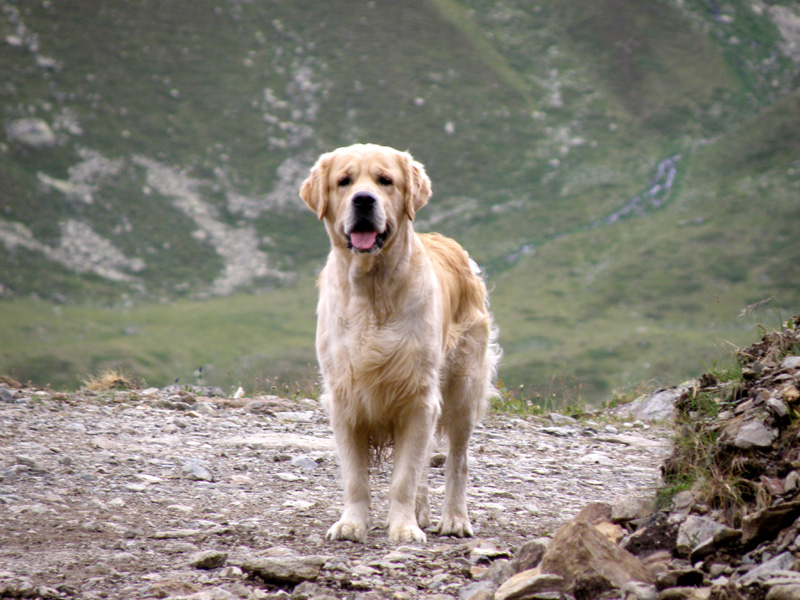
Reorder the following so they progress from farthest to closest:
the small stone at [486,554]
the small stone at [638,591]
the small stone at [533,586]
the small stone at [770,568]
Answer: the small stone at [486,554] → the small stone at [533,586] → the small stone at [638,591] → the small stone at [770,568]

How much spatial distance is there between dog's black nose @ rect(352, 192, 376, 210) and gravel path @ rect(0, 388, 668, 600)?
2.12 metres

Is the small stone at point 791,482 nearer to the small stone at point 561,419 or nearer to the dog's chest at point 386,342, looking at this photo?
the dog's chest at point 386,342

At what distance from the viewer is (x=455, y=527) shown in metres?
5.25

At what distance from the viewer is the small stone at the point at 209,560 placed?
402 centimetres

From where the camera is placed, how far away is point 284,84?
9469 centimetres

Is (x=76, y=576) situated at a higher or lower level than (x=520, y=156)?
lower

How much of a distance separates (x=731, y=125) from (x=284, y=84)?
178 ft

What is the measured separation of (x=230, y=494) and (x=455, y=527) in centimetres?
172

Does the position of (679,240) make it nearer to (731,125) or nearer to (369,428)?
(731,125)

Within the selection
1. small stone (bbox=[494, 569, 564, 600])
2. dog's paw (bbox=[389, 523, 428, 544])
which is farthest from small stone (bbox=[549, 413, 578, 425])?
small stone (bbox=[494, 569, 564, 600])

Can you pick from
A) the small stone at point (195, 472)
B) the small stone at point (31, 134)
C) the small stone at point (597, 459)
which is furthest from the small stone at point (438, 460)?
the small stone at point (31, 134)

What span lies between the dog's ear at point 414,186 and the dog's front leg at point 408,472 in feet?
4.68

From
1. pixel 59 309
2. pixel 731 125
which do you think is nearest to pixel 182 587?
pixel 59 309

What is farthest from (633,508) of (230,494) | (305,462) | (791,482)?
(305,462)
